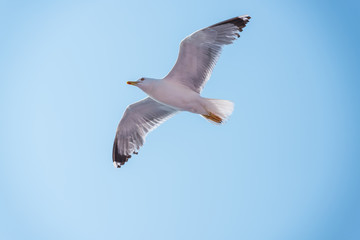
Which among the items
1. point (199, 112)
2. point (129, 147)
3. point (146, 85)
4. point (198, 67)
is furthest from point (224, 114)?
point (129, 147)

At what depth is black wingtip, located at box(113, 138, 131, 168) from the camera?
706 cm

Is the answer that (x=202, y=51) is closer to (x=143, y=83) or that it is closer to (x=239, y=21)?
(x=239, y=21)

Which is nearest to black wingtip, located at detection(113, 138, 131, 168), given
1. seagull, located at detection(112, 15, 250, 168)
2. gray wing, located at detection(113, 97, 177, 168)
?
gray wing, located at detection(113, 97, 177, 168)

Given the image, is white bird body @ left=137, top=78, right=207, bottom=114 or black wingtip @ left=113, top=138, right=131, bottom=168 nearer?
white bird body @ left=137, top=78, right=207, bottom=114

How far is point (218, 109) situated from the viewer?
611 cm

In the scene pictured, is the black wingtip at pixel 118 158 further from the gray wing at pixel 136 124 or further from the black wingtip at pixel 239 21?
the black wingtip at pixel 239 21

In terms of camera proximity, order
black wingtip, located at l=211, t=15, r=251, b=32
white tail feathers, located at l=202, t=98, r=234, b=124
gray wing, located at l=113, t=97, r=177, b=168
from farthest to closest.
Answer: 1. gray wing, located at l=113, t=97, r=177, b=168
2. white tail feathers, located at l=202, t=98, r=234, b=124
3. black wingtip, located at l=211, t=15, r=251, b=32

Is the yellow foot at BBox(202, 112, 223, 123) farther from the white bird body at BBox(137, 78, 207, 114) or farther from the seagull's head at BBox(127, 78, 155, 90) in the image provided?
the seagull's head at BBox(127, 78, 155, 90)

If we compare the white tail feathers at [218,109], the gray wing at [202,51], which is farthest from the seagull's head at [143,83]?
the white tail feathers at [218,109]

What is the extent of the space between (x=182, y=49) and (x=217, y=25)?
0.54m

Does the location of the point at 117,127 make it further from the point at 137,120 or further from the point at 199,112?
the point at 199,112

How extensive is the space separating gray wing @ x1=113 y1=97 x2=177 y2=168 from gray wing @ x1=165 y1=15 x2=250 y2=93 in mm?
669

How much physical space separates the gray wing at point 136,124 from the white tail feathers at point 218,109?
85 cm

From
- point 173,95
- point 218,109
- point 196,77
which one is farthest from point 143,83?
point 218,109
